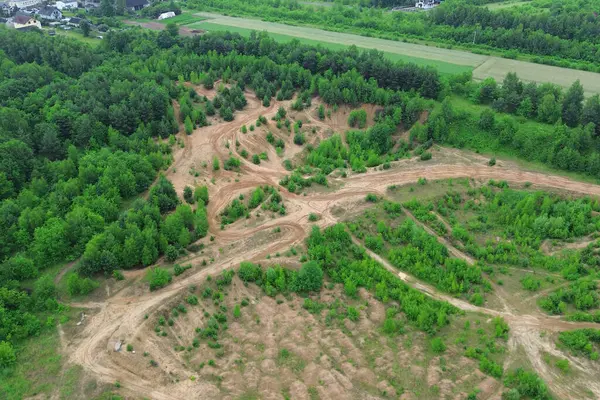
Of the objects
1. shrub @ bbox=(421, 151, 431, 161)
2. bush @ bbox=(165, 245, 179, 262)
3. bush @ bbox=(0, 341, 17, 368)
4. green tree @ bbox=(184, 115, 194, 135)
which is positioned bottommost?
bush @ bbox=(0, 341, 17, 368)

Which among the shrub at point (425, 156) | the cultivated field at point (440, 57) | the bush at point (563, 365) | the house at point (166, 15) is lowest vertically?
the bush at point (563, 365)

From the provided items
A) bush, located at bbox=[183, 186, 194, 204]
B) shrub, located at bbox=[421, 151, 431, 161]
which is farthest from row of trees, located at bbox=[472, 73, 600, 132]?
bush, located at bbox=[183, 186, 194, 204]

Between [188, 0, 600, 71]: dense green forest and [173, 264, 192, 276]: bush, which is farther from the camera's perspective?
[188, 0, 600, 71]: dense green forest

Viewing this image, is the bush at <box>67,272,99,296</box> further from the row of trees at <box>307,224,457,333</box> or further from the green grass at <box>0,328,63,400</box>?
the row of trees at <box>307,224,457,333</box>

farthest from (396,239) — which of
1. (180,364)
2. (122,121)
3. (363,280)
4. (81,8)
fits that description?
(81,8)

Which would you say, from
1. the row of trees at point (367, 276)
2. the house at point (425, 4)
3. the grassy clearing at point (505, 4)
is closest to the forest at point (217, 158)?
the row of trees at point (367, 276)

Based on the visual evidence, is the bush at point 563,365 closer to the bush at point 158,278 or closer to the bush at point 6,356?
the bush at point 158,278
